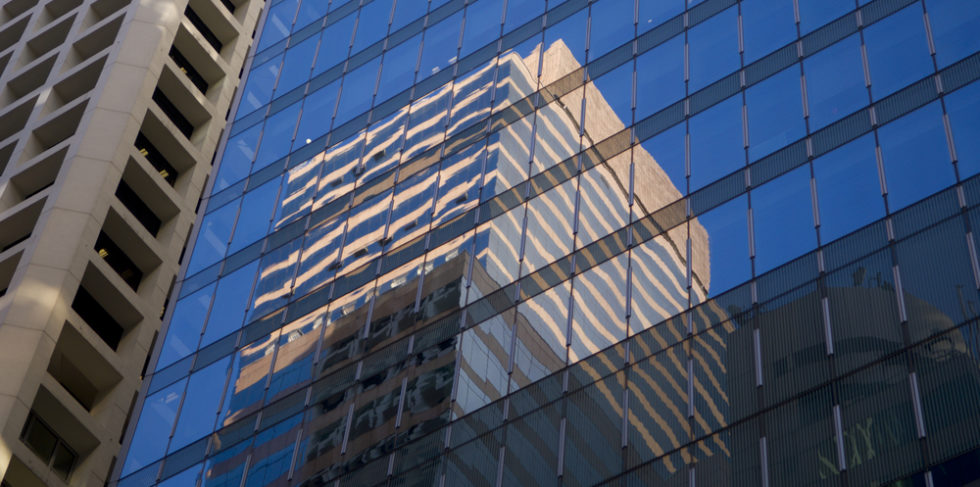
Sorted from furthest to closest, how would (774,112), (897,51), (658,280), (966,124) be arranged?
(774,112) → (658,280) → (897,51) → (966,124)

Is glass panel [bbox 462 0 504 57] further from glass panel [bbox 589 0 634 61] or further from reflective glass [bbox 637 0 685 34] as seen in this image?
reflective glass [bbox 637 0 685 34]

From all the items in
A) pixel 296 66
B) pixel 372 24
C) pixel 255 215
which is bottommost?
pixel 255 215

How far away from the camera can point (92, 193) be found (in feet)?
151

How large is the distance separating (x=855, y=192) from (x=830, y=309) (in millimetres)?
3434

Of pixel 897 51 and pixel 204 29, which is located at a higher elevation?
pixel 204 29

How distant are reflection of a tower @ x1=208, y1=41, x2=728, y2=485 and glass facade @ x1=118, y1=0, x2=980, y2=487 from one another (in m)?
0.10

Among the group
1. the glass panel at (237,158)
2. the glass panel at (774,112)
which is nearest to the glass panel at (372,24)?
the glass panel at (237,158)

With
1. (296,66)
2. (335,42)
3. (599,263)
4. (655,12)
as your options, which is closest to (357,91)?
(335,42)

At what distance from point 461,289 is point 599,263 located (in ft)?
14.9

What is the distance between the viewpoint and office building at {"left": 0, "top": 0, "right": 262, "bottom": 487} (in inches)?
1642

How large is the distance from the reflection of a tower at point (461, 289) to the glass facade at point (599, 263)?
96mm

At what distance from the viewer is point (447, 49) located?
4794 centimetres

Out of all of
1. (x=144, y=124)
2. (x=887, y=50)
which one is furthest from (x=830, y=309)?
(x=144, y=124)

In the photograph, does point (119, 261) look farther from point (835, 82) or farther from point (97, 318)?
point (835, 82)
